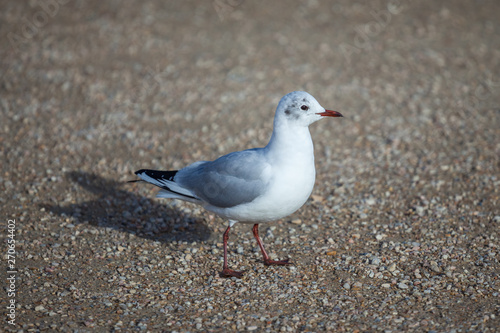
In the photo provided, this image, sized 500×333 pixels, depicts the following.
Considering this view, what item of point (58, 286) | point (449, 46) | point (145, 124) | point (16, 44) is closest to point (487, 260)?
point (58, 286)

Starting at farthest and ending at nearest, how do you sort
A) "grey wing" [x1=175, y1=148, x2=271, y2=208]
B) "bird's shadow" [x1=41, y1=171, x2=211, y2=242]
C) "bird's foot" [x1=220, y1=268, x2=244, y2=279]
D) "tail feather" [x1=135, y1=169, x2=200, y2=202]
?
1. "bird's shadow" [x1=41, y1=171, x2=211, y2=242]
2. "tail feather" [x1=135, y1=169, x2=200, y2=202]
3. "bird's foot" [x1=220, y1=268, x2=244, y2=279]
4. "grey wing" [x1=175, y1=148, x2=271, y2=208]

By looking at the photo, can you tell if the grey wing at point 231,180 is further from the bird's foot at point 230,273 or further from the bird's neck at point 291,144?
the bird's foot at point 230,273

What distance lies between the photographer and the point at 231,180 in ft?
17.4

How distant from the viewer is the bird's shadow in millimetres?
6496

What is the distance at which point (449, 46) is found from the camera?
11969 millimetres

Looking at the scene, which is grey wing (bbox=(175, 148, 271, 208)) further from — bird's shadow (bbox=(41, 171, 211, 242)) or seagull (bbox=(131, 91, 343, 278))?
bird's shadow (bbox=(41, 171, 211, 242))

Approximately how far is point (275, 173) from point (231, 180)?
0.53 m

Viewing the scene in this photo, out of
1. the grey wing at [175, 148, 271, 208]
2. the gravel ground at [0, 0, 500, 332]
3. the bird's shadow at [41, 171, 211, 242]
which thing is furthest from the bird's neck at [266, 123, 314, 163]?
the bird's shadow at [41, 171, 211, 242]

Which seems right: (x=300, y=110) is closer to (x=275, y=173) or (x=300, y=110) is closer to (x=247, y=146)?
(x=275, y=173)

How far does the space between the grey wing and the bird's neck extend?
0.67 feet

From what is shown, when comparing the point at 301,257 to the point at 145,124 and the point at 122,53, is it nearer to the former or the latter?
the point at 145,124

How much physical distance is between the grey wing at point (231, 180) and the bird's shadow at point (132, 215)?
3.39ft

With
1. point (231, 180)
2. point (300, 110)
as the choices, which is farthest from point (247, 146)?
point (300, 110)

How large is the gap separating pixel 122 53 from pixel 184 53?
1.42 m
